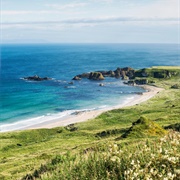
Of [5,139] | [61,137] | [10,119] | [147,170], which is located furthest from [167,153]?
[10,119]

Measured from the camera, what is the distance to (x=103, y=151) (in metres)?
14.5

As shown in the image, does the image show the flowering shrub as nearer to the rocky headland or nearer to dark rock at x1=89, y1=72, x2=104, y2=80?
the rocky headland

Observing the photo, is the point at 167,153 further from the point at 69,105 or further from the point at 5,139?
the point at 69,105

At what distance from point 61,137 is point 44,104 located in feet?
176

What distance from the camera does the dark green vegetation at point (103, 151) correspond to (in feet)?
34.4

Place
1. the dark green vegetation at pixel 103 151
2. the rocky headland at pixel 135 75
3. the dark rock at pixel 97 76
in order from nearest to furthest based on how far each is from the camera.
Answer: the dark green vegetation at pixel 103 151 → the rocky headland at pixel 135 75 → the dark rock at pixel 97 76

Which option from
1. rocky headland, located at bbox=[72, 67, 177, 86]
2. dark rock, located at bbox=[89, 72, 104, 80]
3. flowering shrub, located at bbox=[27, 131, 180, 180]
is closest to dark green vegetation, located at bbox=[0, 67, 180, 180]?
flowering shrub, located at bbox=[27, 131, 180, 180]

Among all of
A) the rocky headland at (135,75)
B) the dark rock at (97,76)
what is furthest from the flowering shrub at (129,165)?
the dark rock at (97,76)

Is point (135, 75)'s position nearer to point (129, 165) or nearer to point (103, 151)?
point (103, 151)

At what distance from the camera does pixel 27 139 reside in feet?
229

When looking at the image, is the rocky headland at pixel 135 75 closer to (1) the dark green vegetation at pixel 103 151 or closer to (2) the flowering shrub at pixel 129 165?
(1) the dark green vegetation at pixel 103 151

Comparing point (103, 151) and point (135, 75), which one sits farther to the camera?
point (135, 75)

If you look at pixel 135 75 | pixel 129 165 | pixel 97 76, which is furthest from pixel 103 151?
pixel 135 75

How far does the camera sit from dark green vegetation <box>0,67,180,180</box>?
10.5 metres
